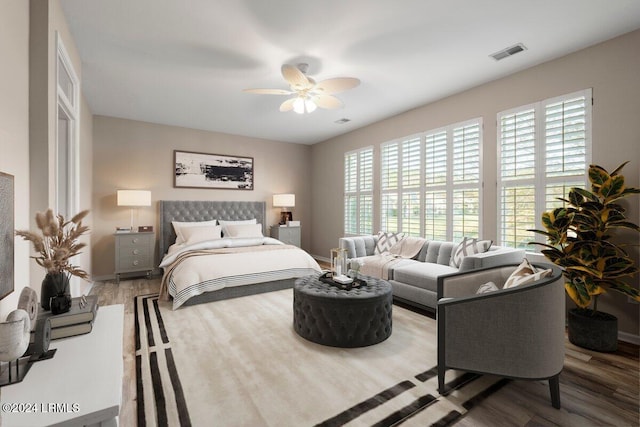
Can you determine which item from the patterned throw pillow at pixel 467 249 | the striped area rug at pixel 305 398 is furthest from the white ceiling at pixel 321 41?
the striped area rug at pixel 305 398

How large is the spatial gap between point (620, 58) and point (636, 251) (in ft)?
5.86

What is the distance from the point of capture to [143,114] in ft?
16.1

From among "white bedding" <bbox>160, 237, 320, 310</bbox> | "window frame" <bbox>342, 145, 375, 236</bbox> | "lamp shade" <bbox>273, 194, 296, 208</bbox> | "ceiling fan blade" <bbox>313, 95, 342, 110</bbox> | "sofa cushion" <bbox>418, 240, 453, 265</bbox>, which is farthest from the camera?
"lamp shade" <bbox>273, 194, 296, 208</bbox>

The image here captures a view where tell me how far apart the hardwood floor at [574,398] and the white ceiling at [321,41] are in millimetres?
2812

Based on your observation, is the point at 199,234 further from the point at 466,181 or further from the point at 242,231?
the point at 466,181

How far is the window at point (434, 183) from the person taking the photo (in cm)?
396

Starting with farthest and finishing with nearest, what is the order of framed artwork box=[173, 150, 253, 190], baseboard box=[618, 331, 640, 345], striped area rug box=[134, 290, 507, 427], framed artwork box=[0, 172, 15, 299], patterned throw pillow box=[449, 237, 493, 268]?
framed artwork box=[173, 150, 253, 190]
patterned throw pillow box=[449, 237, 493, 268]
baseboard box=[618, 331, 640, 345]
striped area rug box=[134, 290, 507, 427]
framed artwork box=[0, 172, 15, 299]

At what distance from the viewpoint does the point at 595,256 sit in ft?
8.41

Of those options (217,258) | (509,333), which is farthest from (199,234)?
(509,333)

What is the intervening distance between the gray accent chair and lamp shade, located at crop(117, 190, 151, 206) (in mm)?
4760

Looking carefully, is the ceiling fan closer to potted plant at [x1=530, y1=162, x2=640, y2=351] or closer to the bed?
the bed

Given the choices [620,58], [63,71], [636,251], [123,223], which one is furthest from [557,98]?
[123,223]

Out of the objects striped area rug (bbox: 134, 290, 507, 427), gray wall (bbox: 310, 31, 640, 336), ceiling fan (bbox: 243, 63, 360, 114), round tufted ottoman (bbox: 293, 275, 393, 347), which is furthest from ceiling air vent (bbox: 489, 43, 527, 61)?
striped area rug (bbox: 134, 290, 507, 427)

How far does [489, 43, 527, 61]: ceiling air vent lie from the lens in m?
2.89
